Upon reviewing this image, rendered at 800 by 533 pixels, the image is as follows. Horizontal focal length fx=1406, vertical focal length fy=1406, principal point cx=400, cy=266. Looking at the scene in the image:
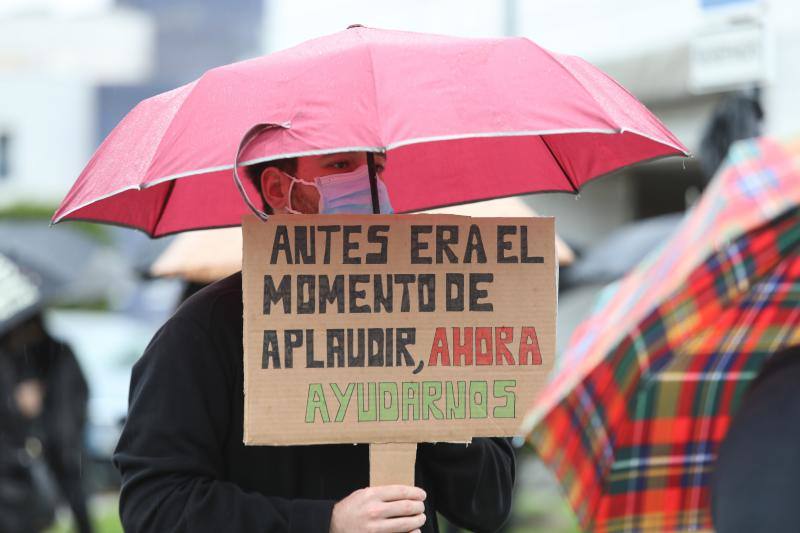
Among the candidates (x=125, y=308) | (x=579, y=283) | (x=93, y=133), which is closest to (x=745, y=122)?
(x=579, y=283)

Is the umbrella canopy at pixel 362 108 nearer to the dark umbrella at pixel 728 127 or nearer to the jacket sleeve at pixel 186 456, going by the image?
the jacket sleeve at pixel 186 456

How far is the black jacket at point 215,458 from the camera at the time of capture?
2.69 metres

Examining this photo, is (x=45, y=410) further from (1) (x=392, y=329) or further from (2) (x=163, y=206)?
(1) (x=392, y=329)

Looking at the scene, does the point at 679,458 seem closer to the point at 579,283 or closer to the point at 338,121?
the point at 338,121

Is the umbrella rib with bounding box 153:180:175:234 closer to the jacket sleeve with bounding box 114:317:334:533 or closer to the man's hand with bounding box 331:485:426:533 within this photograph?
the jacket sleeve with bounding box 114:317:334:533

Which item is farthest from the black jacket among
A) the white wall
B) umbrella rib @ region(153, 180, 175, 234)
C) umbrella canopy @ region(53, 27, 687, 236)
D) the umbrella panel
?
the white wall

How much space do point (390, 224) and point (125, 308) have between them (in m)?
24.4

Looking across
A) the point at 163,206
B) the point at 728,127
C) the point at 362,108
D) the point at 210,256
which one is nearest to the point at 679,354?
the point at 362,108

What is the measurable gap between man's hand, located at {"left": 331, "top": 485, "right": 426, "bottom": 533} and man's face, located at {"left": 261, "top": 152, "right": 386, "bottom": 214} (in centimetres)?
62

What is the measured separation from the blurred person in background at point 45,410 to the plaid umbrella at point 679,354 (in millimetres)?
6641

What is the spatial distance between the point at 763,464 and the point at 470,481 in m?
1.01

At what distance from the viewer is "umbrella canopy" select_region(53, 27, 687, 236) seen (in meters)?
2.60

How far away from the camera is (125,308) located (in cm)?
2655

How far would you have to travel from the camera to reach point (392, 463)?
2.72m
